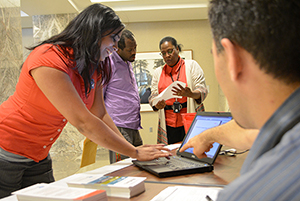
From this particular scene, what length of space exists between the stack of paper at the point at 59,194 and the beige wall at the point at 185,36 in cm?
605

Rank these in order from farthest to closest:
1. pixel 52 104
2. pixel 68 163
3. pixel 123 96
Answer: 1. pixel 68 163
2. pixel 123 96
3. pixel 52 104

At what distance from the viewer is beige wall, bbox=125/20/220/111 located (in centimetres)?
670

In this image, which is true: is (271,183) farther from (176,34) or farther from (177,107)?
(176,34)

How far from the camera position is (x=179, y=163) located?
1345mm

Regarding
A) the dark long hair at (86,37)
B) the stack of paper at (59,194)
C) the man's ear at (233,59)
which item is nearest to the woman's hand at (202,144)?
the stack of paper at (59,194)

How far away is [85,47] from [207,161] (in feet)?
2.73

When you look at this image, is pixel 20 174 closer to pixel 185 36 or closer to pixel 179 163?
pixel 179 163

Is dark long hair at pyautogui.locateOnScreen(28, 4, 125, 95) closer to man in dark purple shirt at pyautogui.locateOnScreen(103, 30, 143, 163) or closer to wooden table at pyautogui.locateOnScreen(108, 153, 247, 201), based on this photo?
wooden table at pyautogui.locateOnScreen(108, 153, 247, 201)

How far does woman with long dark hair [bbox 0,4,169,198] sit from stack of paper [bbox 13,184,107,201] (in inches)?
16.6

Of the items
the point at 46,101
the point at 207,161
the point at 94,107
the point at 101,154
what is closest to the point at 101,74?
the point at 94,107

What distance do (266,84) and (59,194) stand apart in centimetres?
67

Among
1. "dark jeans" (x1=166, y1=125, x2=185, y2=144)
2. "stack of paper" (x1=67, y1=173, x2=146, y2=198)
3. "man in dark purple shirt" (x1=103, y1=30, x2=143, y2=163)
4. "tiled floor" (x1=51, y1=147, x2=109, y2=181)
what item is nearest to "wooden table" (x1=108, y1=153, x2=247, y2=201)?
"stack of paper" (x1=67, y1=173, x2=146, y2=198)

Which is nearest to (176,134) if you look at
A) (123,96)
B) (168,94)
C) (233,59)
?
(168,94)

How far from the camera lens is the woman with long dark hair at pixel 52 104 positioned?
1.21 meters
